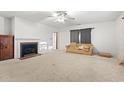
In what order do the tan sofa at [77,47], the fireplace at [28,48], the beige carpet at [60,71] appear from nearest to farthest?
1. the beige carpet at [60,71]
2. the tan sofa at [77,47]
3. the fireplace at [28,48]

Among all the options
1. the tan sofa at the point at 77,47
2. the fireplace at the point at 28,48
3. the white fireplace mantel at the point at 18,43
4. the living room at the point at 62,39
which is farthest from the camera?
the white fireplace mantel at the point at 18,43

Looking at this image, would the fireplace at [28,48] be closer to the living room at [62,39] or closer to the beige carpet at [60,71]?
the living room at [62,39]

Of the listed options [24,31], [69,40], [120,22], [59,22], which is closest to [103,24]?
[120,22]

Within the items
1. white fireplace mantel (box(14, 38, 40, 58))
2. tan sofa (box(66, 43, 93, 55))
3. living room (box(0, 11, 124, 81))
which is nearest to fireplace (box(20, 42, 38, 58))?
living room (box(0, 11, 124, 81))

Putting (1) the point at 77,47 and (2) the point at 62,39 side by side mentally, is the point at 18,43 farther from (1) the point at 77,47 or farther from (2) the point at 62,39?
(1) the point at 77,47

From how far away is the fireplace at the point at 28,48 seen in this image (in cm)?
351

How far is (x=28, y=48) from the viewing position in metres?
3.74

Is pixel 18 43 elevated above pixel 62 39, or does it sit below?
below

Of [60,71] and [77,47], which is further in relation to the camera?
[77,47]

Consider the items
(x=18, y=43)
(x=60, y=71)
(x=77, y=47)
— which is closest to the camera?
(x=60, y=71)

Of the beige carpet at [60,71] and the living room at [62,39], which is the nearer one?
the beige carpet at [60,71]

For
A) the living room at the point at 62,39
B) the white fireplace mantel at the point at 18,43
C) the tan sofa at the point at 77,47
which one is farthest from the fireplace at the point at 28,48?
the tan sofa at the point at 77,47

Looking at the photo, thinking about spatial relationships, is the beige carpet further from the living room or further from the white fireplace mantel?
the white fireplace mantel

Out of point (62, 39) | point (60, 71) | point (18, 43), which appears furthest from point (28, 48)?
point (60, 71)
